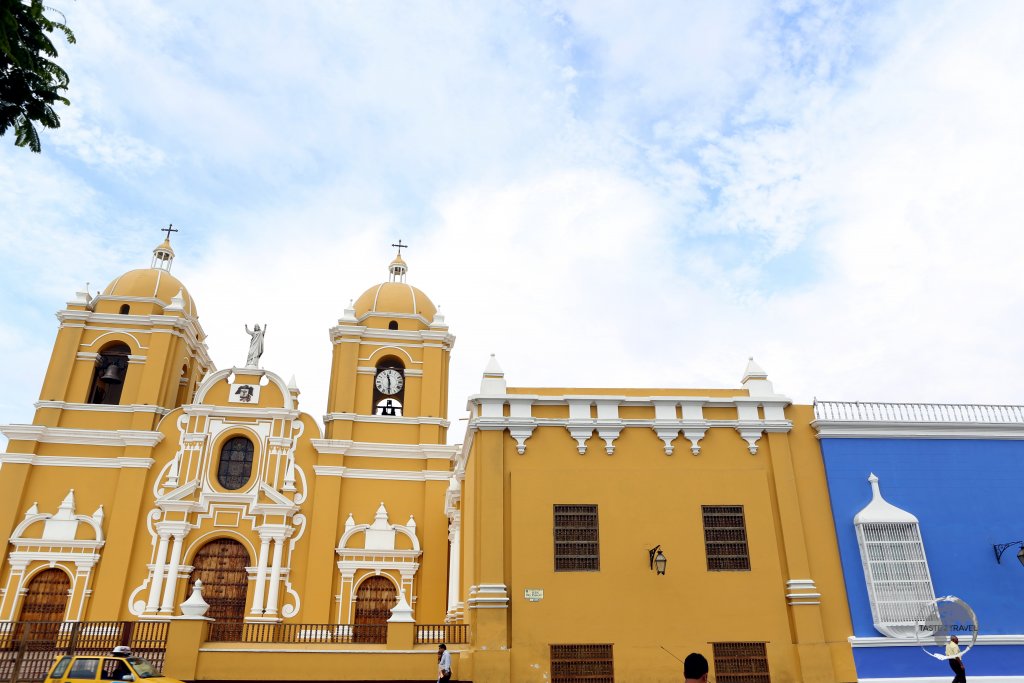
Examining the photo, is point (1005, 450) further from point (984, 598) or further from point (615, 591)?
point (615, 591)

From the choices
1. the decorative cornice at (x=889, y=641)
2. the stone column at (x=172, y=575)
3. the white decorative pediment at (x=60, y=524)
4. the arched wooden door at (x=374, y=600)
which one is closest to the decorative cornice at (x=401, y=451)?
the arched wooden door at (x=374, y=600)

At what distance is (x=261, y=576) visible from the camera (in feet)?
62.0

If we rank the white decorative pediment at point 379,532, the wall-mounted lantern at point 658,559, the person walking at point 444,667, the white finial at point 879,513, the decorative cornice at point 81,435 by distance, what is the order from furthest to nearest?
the decorative cornice at point 81,435
the white decorative pediment at point 379,532
the white finial at point 879,513
the wall-mounted lantern at point 658,559
the person walking at point 444,667

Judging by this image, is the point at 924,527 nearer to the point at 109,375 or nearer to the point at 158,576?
the point at 158,576

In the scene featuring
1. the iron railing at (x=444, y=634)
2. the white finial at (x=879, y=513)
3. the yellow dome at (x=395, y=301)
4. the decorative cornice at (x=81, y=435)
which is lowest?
the iron railing at (x=444, y=634)

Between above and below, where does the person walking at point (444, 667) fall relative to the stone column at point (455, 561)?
below

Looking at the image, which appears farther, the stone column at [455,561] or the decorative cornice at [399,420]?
the decorative cornice at [399,420]

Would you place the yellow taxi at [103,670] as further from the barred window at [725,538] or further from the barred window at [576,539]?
the barred window at [725,538]

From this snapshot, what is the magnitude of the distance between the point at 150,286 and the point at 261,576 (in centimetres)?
1051

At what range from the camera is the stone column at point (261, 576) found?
18.5 m

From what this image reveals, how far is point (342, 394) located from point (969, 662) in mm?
A: 16627

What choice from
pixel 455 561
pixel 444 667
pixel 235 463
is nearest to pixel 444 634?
pixel 444 667

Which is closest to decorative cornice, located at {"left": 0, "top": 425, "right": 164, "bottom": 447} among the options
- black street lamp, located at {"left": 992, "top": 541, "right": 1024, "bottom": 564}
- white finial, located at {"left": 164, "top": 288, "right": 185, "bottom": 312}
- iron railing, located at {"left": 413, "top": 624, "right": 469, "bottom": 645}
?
white finial, located at {"left": 164, "top": 288, "right": 185, "bottom": 312}

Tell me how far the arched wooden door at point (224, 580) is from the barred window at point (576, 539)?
33.4 ft
